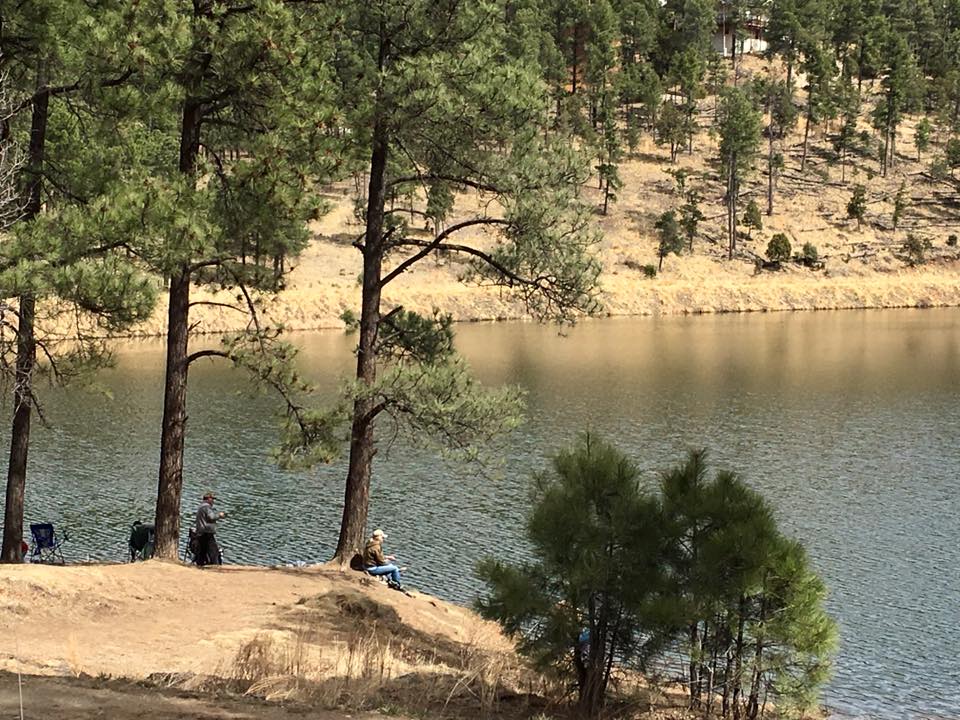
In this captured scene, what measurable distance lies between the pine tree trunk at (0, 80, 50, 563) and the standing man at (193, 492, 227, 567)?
268cm

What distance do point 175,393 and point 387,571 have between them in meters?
4.05

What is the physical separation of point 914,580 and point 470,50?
1187 cm

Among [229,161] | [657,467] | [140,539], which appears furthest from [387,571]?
[657,467]

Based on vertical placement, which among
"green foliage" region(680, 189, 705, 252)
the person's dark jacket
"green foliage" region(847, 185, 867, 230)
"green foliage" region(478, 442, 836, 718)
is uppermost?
"green foliage" region(847, 185, 867, 230)

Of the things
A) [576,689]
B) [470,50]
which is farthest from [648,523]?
[470,50]

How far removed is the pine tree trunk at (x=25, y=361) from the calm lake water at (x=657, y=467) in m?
1.15

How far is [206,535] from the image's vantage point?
1856 cm

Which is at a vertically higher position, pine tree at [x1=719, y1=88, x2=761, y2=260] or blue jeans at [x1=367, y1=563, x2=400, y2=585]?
pine tree at [x1=719, y1=88, x2=761, y2=260]

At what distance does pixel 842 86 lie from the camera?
106 metres

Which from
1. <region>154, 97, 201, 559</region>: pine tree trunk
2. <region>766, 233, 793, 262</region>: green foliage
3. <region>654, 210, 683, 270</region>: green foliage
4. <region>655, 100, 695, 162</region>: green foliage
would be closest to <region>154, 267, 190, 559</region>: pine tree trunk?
<region>154, 97, 201, 559</region>: pine tree trunk

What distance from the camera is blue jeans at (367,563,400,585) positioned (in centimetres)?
1712

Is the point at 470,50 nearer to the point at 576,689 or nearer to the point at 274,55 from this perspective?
the point at 274,55

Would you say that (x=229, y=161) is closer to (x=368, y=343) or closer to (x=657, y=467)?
(x=368, y=343)

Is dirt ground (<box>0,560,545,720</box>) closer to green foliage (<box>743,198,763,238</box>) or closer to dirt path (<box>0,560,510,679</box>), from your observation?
dirt path (<box>0,560,510,679</box>)
